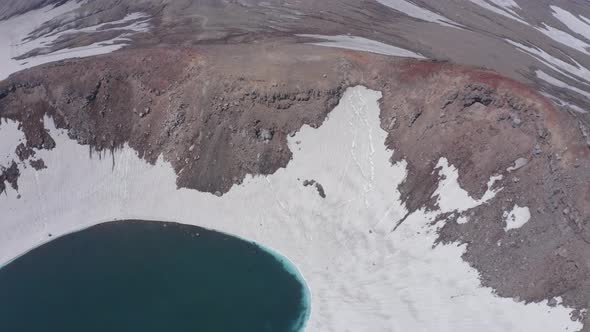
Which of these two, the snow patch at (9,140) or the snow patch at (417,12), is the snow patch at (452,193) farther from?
the snow patch at (9,140)

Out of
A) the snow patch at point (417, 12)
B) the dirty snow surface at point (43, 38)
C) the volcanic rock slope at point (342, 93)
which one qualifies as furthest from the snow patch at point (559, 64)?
the dirty snow surface at point (43, 38)

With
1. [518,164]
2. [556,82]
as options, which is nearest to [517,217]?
[518,164]

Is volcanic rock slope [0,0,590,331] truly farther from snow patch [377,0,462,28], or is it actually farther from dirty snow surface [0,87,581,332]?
dirty snow surface [0,87,581,332]

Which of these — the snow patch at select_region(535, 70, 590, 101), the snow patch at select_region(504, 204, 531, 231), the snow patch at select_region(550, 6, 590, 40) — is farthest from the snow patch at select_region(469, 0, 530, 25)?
the snow patch at select_region(504, 204, 531, 231)

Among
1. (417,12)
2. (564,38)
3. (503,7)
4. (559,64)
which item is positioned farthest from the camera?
(503,7)

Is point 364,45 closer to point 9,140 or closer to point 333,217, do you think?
point 333,217
